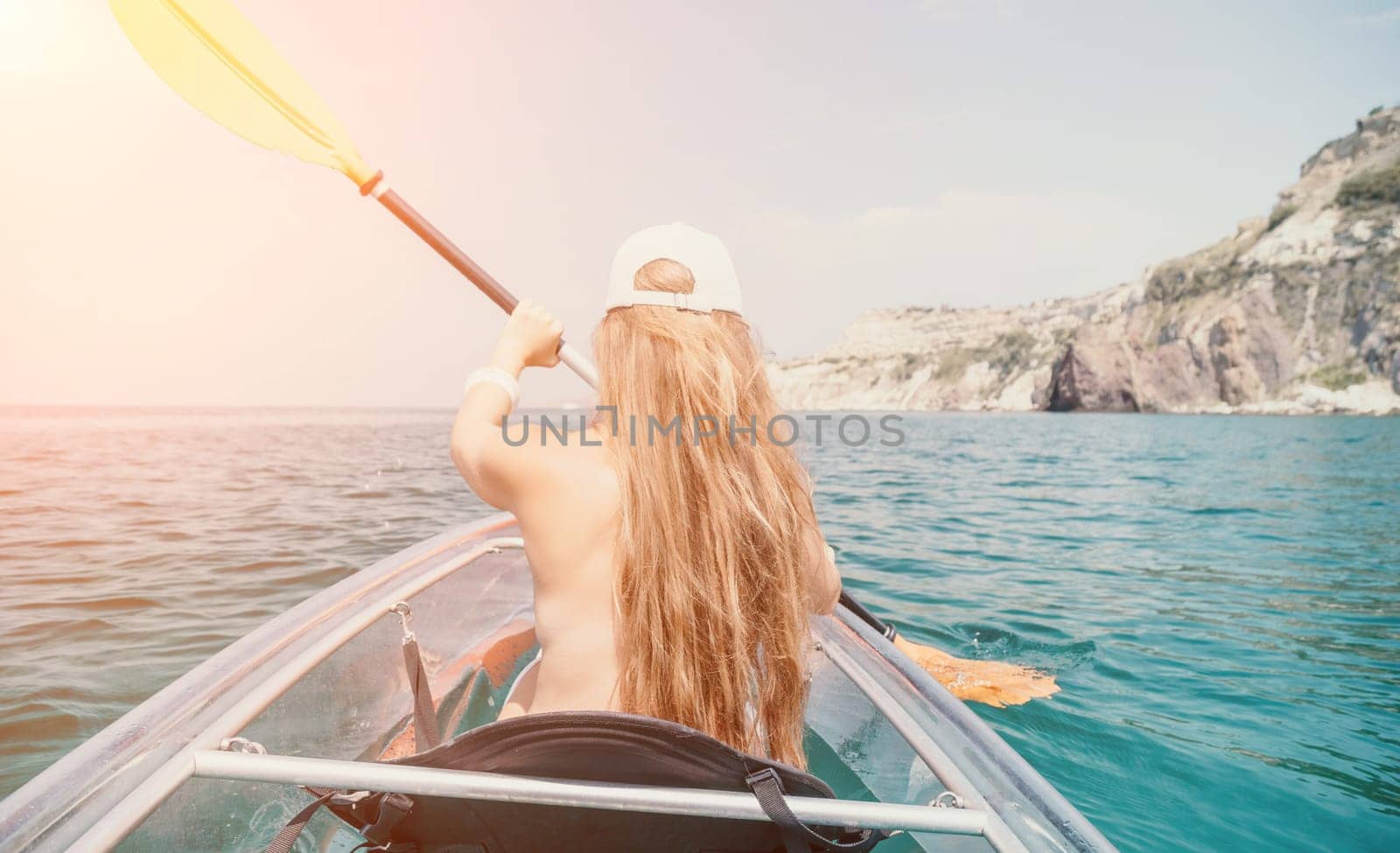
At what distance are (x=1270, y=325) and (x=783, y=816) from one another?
77427mm

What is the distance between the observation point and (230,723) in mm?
1681

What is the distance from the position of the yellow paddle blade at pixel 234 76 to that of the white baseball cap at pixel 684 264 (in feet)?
5.13

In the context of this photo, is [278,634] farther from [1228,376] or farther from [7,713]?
[1228,376]

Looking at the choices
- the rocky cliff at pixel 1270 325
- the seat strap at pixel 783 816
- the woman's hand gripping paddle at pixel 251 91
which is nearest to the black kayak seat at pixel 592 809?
the seat strap at pixel 783 816

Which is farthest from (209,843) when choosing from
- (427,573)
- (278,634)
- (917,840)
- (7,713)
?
(7,713)

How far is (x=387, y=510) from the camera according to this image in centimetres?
882

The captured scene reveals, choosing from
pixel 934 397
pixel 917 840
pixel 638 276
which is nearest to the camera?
pixel 638 276

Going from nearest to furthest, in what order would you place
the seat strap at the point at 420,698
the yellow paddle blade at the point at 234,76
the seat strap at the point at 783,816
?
the seat strap at the point at 783,816 → the seat strap at the point at 420,698 → the yellow paddle blade at the point at 234,76

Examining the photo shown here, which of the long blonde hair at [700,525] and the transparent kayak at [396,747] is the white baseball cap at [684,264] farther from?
the transparent kayak at [396,747]

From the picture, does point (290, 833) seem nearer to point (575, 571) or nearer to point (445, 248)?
point (575, 571)

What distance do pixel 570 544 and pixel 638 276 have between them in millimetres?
621

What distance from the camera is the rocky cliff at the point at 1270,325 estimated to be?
57.5 meters

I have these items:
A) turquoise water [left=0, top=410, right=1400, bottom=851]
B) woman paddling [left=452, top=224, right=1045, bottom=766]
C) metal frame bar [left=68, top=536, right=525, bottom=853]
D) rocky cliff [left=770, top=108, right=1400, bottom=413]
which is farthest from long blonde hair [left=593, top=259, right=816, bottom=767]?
rocky cliff [left=770, top=108, right=1400, bottom=413]

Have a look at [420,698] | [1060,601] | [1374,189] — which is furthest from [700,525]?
[1374,189]
